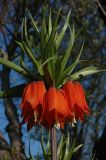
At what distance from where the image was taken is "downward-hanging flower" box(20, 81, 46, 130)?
7.43ft

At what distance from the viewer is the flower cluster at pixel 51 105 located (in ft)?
7.39

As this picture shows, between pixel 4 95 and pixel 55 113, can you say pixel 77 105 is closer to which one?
pixel 55 113

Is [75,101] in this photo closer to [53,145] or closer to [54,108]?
[54,108]

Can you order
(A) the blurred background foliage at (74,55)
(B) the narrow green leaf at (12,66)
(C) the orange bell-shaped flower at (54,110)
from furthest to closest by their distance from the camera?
(A) the blurred background foliage at (74,55) → (B) the narrow green leaf at (12,66) → (C) the orange bell-shaped flower at (54,110)

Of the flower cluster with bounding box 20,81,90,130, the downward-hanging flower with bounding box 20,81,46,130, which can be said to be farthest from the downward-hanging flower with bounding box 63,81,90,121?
the downward-hanging flower with bounding box 20,81,46,130

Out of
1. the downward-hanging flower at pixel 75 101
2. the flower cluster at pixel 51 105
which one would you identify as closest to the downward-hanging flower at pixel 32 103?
the flower cluster at pixel 51 105

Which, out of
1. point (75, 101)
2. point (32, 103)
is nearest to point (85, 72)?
point (75, 101)

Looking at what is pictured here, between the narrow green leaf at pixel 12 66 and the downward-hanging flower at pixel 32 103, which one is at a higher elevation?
the narrow green leaf at pixel 12 66

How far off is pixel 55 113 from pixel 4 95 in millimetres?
269

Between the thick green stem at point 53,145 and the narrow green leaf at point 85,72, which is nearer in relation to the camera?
the thick green stem at point 53,145

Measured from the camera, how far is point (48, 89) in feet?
7.73

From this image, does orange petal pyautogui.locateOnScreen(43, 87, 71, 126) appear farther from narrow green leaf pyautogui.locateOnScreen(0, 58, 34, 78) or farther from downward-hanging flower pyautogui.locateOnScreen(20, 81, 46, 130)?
narrow green leaf pyautogui.locateOnScreen(0, 58, 34, 78)

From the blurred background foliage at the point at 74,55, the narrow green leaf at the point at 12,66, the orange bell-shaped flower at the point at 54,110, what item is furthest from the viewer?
the blurred background foliage at the point at 74,55

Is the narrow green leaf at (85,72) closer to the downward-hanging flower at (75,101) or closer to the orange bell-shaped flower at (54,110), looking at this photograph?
the downward-hanging flower at (75,101)
